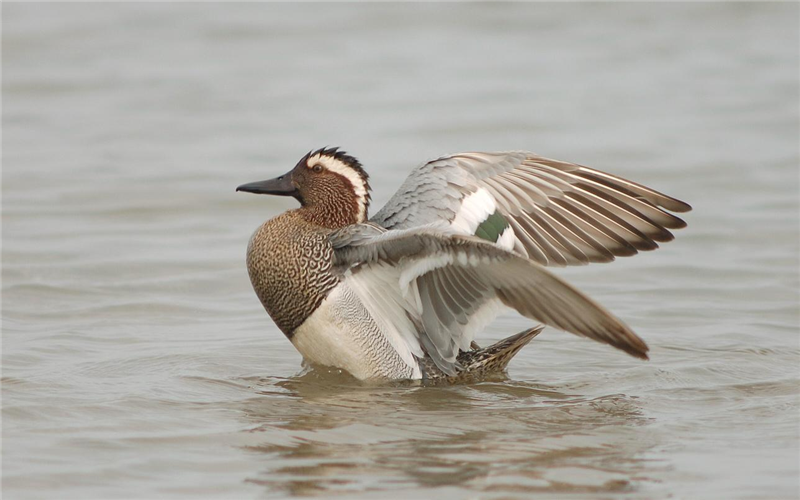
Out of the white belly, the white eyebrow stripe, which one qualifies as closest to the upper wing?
the white eyebrow stripe

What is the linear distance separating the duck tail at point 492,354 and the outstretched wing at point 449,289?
2.8 inches

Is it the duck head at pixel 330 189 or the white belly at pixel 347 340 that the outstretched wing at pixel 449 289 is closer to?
the white belly at pixel 347 340

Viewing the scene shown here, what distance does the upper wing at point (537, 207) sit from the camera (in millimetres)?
5711

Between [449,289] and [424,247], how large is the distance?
1.18 feet

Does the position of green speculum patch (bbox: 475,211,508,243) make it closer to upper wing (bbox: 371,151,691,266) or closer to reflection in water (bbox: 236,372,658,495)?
upper wing (bbox: 371,151,691,266)

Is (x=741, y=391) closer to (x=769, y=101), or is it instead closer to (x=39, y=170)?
(x=39, y=170)

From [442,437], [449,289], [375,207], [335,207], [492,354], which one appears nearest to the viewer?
[442,437]

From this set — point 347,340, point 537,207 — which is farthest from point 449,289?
point 537,207

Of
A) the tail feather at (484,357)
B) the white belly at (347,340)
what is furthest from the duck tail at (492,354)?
the white belly at (347,340)

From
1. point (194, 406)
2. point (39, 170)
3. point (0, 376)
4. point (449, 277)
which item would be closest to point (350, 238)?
point (449, 277)

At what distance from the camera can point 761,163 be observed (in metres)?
10.8

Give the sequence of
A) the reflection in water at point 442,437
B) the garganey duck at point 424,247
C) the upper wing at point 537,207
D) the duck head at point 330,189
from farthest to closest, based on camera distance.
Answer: the duck head at point 330,189, the upper wing at point 537,207, the garganey duck at point 424,247, the reflection in water at point 442,437

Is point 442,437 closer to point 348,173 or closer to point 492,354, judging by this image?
point 492,354

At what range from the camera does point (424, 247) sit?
16.2 feet
